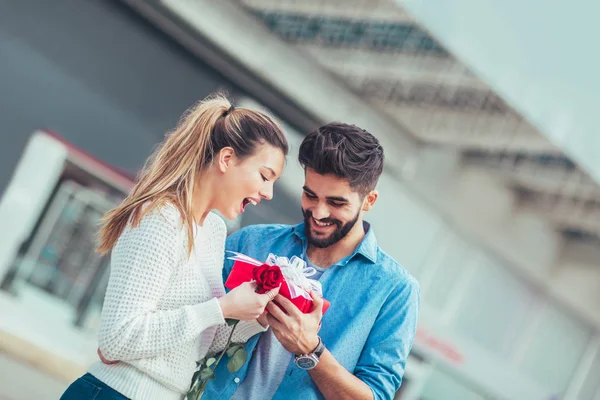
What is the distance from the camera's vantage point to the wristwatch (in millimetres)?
2037

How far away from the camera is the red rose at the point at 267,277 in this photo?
197 centimetres

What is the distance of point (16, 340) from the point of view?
7.08 metres

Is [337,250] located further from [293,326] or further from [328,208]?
[293,326]

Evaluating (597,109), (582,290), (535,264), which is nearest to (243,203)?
(597,109)

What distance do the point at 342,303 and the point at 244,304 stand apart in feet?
1.39

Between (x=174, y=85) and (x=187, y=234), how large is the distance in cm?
558

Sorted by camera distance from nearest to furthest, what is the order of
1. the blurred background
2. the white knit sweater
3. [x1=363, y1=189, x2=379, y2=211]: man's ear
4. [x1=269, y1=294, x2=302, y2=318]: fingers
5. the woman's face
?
the white knit sweater, [x1=269, y1=294, x2=302, y2=318]: fingers, the woman's face, [x1=363, y1=189, x2=379, y2=211]: man's ear, the blurred background

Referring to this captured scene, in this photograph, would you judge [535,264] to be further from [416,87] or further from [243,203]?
[243,203]

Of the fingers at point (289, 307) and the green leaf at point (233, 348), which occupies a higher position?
the fingers at point (289, 307)

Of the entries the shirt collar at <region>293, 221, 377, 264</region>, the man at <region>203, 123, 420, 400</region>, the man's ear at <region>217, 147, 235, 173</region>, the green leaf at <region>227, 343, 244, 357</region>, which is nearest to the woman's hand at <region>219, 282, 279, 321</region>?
the man at <region>203, 123, 420, 400</region>

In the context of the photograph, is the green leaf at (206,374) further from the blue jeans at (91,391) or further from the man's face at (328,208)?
the man's face at (328,208)

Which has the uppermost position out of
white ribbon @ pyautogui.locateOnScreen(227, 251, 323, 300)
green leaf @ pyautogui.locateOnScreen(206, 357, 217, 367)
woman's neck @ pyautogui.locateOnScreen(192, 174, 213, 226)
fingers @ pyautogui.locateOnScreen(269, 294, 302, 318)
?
woman's neck @ pyautogui.locateOnScreen(192, 174, 213, 226)

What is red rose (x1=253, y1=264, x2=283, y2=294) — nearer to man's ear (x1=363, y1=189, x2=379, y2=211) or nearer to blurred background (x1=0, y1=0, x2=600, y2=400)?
man's ear (x1=363, y1=189, x2=379, y2=211)

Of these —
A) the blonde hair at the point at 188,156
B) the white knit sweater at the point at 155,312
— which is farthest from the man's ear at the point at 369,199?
the white knit sweater at the point at 155,312
